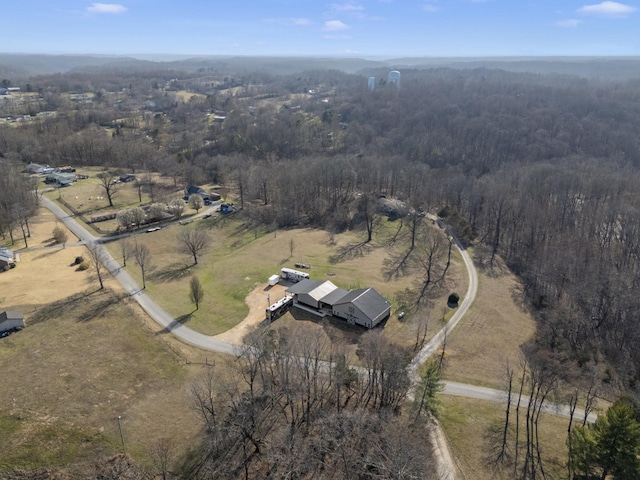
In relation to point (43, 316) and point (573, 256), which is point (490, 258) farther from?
point (43, 316)

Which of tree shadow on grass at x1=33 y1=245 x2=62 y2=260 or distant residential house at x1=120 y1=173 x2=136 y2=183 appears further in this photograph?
distant residential house at x1=120 y1=173 x2=136 y2=183

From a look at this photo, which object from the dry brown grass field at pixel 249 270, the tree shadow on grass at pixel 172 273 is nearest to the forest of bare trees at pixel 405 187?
the tree shadow on grass at pixel 172 273

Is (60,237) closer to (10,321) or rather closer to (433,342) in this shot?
(10,321)

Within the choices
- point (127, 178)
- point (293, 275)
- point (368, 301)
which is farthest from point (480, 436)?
point (127, 178)

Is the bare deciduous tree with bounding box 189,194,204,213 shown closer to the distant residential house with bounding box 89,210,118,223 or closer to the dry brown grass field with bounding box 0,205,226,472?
the distant residential house with bounding box 89,210,118,223

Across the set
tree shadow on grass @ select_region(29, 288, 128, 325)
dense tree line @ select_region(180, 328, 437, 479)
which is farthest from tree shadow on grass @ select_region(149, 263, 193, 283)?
dense tree line @ select_region(180, 328, 437, 479)
